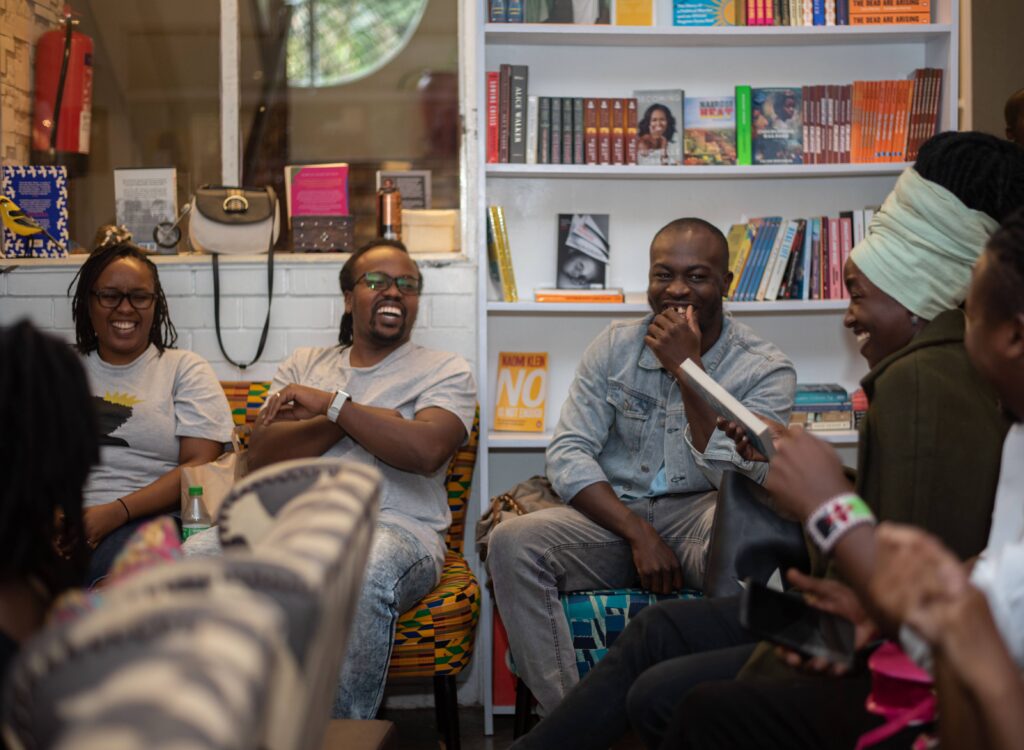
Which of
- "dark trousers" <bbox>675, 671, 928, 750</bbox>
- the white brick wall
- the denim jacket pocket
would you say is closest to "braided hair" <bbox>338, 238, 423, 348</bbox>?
the white brick wall

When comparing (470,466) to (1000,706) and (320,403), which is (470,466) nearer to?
(320,403)

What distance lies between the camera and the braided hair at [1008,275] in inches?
49.4

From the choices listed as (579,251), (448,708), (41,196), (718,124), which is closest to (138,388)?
(41,196)

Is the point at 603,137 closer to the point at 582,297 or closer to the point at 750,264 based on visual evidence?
the point at 582,297

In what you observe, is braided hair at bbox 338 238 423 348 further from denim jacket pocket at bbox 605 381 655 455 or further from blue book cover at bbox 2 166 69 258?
blue book cover at bbox 2 166 69 258

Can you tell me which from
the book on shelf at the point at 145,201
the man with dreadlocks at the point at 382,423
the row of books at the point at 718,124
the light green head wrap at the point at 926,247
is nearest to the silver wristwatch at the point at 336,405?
the man with dreadlocks at the point at 382,423

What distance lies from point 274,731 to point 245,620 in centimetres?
13

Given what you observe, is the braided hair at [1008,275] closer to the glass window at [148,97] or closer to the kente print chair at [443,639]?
the kente print chair at [443,639]

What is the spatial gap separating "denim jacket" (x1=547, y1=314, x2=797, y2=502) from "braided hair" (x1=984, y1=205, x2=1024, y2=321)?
4.96ft

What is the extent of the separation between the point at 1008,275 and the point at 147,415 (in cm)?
244

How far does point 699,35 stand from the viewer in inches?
140

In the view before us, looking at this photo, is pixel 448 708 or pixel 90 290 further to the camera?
pixel 90 290

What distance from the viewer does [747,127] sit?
3.64 metres

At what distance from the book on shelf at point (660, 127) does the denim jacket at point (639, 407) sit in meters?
0.80
